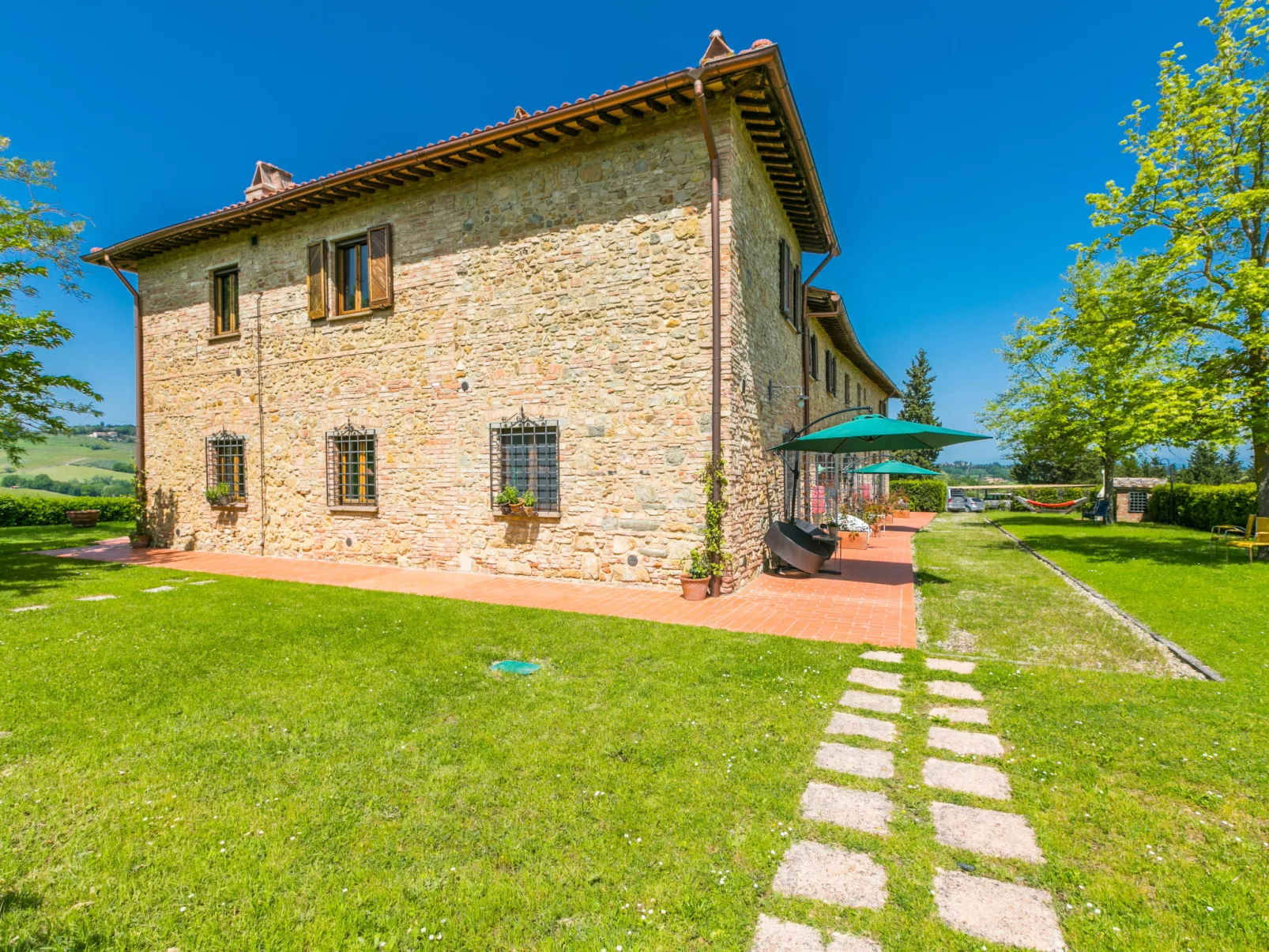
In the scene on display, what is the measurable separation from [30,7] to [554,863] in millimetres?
12615

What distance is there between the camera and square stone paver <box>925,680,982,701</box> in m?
4.05

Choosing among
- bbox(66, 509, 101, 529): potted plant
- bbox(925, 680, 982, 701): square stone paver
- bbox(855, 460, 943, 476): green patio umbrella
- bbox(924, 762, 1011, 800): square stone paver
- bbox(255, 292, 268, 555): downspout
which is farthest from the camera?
bbox(66, 509, 101, 529): potted plant

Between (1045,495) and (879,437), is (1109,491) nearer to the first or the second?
(1045,495)

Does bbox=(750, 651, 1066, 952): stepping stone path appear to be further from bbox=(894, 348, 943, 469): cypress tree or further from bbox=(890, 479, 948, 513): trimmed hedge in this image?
bbox=(894, 348, 943, 469): cypress tree

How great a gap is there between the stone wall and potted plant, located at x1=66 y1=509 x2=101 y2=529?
8.53 m

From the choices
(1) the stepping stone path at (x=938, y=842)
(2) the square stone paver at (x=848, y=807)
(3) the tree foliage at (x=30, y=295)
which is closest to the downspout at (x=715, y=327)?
(1) the stepping stone path at (x=938, y=842)

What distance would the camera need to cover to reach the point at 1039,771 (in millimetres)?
2971

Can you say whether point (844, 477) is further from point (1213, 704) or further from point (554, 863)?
point (554, 863)

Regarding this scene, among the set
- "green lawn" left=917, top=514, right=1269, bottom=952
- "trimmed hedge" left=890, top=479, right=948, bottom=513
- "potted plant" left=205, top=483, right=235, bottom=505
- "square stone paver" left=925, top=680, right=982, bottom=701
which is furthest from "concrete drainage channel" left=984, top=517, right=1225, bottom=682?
"trimmed hedge" left=890, top=479, right=948, bottom=513

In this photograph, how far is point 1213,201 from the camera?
11.2 meters

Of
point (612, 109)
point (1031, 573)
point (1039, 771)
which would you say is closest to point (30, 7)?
point (612, 109)

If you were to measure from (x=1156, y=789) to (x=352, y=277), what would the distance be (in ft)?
39.4

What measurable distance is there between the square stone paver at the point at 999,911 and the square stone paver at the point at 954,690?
2.08m

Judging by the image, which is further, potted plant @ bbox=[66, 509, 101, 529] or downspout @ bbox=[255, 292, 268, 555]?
potted plant @ bbox=[66, 509, 101, 529]
